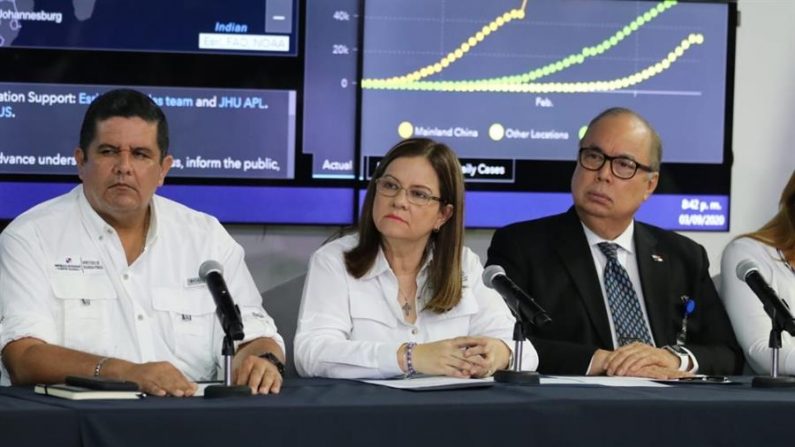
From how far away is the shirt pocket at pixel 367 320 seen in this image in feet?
11.8

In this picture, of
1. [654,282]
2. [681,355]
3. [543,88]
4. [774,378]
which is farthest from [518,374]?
[543,88]

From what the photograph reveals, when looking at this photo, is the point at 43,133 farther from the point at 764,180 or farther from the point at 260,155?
the point at 764,180

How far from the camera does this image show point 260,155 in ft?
14.9

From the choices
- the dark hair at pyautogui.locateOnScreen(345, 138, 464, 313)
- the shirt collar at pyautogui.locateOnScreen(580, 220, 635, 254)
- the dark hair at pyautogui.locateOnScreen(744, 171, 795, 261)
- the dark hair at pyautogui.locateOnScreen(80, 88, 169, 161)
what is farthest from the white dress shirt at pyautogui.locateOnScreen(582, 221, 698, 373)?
the dark hair at pyautogui.locateOnScreen(80, 88, 169, 161)

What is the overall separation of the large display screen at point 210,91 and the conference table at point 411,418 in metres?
1.73

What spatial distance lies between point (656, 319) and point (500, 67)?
1.18 m

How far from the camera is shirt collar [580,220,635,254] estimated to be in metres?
4.10

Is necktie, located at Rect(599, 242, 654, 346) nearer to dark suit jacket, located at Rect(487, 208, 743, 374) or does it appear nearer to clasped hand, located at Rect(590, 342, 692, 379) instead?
dark suit jacket, located at Rect(487, 208, 743, 374)

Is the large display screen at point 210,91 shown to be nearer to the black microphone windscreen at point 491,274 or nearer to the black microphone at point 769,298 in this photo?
the black microphone windscreen at point 491,274

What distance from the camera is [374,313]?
11.8 feet

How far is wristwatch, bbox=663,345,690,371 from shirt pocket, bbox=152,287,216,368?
1.31m

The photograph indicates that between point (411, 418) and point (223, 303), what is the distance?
47cm

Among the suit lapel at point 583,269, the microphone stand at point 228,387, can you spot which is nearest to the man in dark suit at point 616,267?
the suit lapel at point 583,269

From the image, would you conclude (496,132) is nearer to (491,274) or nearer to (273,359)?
(491,274)
